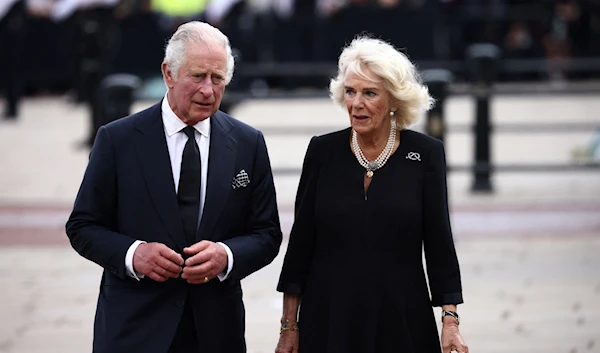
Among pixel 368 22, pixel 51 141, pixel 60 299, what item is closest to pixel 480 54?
pixel 60 299

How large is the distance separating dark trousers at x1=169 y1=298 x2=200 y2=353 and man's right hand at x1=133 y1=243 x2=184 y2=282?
24cm

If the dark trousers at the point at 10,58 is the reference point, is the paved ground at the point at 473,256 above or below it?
below

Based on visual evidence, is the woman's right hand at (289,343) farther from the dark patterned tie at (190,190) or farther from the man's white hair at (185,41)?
the man's white hair at (185,41)

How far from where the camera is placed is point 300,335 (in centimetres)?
432

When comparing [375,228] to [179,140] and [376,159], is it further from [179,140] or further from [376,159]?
[179,140]

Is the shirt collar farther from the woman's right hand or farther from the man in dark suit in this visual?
the woman's right hand

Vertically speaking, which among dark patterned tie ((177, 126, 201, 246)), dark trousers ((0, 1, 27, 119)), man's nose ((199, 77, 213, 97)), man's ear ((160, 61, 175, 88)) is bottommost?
dark patterned tie ((177, 126, 201, 246))

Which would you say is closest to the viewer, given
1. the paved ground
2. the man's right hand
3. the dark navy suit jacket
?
the man's right hand

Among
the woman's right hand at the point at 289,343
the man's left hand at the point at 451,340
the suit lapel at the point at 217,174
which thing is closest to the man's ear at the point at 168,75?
the suit lapel at the point at 217,174

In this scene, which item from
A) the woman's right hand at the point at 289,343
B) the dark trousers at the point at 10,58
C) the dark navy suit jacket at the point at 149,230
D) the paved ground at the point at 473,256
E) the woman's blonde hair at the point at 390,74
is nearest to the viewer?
the dark navy suit jacket at the point at 149,230

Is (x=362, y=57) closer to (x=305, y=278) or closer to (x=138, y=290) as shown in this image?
(x=305, y=278)

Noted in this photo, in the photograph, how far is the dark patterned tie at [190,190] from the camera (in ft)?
13.5

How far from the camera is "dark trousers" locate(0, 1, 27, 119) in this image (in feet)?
61.8

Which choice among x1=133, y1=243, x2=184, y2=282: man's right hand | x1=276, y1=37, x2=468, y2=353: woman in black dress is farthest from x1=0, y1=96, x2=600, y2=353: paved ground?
x1=133, y1=243, x2=184, y2=282: man's right hand
